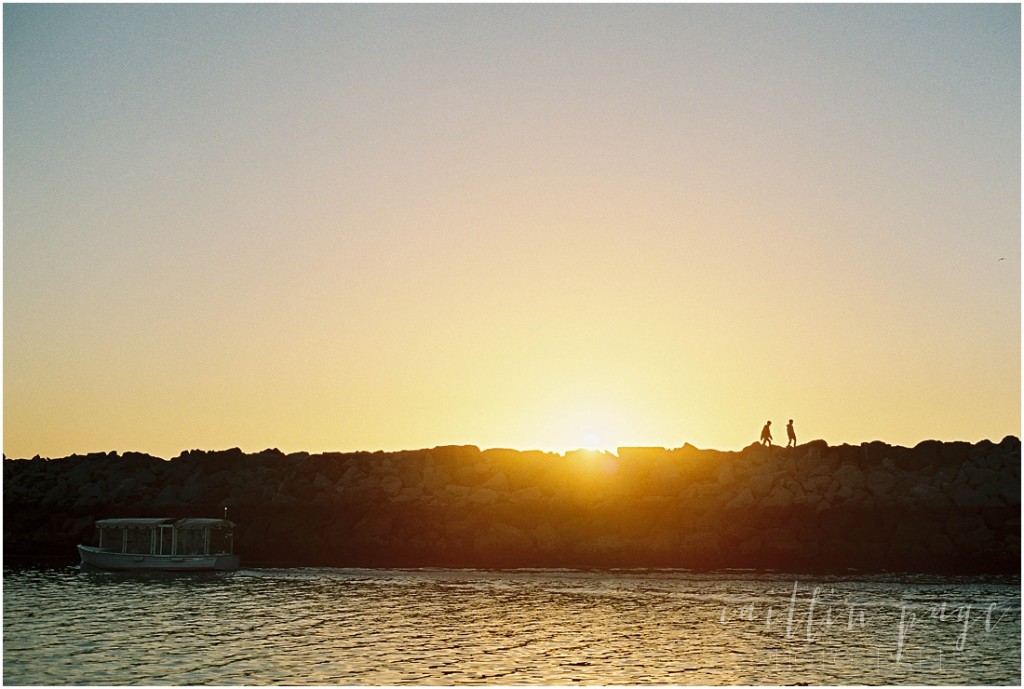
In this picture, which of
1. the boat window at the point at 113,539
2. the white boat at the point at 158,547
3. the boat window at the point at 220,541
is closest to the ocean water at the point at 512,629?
the white boat at the point at 158,547

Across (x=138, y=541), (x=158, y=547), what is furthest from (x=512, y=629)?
(x=138, y=541)

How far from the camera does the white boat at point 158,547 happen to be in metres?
61.4

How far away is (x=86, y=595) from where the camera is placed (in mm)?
51938

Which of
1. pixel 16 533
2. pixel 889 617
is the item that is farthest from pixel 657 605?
pixel 16 533

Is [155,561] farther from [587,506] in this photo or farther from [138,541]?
[587,506]

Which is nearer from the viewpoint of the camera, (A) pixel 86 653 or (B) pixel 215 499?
(A) pixel 86 653

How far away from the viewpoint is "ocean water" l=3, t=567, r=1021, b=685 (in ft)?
114

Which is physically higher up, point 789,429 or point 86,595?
point 789,429

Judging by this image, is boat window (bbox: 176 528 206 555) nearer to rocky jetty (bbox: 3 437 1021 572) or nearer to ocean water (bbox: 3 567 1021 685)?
rocky jetty (bbox: 3 437 1021 572)

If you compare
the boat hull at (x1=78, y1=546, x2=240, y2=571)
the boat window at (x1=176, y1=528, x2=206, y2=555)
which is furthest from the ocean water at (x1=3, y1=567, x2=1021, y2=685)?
the boat window at (x1=176, y1=528, x2=206, y2=555)

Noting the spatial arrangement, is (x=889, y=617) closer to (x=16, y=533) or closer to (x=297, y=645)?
(x=297, y=645)

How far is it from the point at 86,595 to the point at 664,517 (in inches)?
1149

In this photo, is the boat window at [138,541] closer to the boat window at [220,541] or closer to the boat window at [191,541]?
the boat window at [191,541]

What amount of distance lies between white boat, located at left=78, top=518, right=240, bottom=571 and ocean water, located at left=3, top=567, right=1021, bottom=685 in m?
3.02
